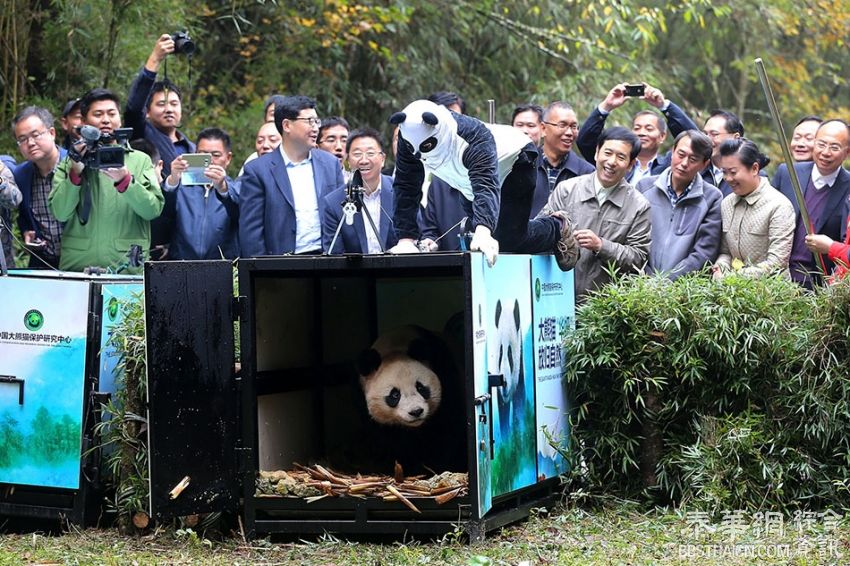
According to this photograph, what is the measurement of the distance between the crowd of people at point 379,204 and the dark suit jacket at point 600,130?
234 mm

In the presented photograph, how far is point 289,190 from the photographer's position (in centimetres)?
749

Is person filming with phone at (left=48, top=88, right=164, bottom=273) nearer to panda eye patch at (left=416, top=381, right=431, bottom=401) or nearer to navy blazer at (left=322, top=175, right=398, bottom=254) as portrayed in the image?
navy blazer at (left=322, top=175, right=398, bottom=254)

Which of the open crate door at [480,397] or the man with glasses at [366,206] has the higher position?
the man with glasses at [366,206]

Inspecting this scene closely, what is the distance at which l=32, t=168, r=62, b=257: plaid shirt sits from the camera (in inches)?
306

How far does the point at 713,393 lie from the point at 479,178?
171 centimetres

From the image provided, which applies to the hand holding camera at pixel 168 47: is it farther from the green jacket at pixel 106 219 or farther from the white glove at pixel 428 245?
the white glove at pixel 428 245

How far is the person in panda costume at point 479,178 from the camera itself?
5895mm

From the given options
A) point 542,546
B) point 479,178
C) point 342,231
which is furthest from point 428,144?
point 542,546

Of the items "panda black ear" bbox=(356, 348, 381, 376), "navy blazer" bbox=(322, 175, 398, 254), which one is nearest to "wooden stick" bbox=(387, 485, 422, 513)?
"panda black ear" bbox=(356, 348, 381, 376)

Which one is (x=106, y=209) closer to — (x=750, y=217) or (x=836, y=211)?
(x=750, y=217)

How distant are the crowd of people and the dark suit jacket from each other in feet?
0.77

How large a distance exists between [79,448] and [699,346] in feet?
10.3

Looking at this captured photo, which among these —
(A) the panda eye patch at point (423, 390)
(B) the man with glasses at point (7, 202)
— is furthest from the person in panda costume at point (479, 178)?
(B) the man with glasses at point (7, 202)

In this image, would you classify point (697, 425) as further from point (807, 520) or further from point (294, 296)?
point (294, 296)
